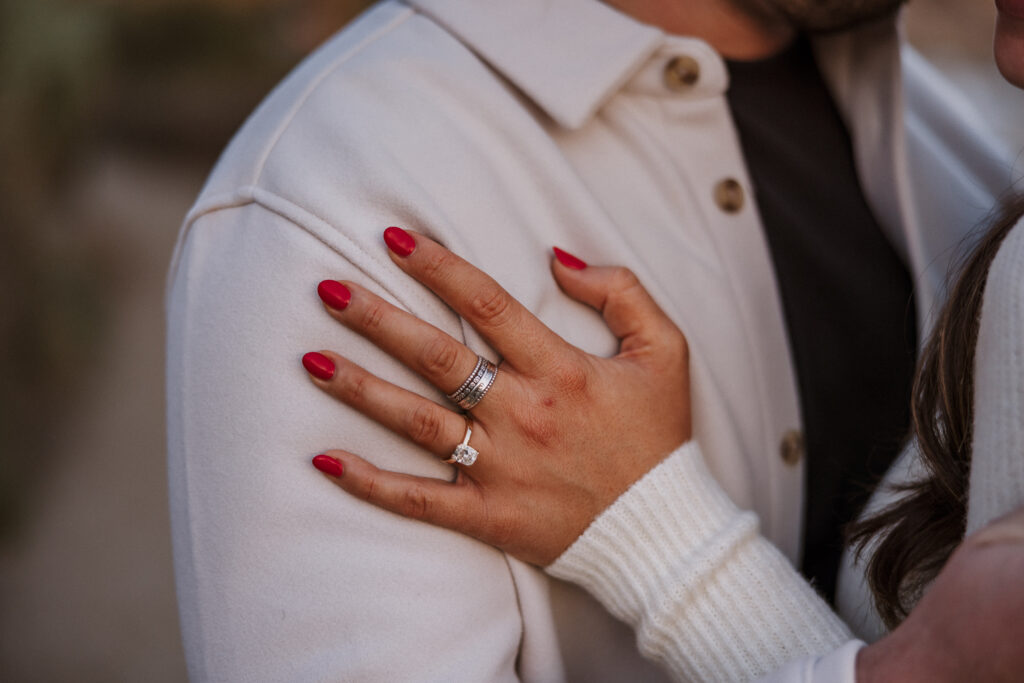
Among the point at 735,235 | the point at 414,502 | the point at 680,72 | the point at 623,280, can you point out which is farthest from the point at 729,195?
the point at 414,502

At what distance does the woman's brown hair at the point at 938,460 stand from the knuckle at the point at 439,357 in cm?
48

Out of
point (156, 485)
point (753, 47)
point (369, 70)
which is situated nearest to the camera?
point (369, 70)

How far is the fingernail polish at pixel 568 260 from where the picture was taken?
44.9 inches

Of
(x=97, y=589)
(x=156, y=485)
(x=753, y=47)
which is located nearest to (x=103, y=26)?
(x=156, y=485)

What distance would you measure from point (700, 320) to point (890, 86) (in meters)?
0.60

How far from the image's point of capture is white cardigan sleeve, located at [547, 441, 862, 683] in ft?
3.47

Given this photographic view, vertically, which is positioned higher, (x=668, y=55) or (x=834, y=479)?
(x=668, y=55)

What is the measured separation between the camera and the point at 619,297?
3.71 feet

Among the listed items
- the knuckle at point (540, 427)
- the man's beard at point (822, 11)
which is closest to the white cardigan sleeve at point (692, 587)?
the knuckle at point (540, 427)

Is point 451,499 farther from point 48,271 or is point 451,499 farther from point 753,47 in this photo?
point 48,271

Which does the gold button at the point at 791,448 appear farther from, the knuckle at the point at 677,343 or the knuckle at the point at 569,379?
the knuckle at the point at 569,379

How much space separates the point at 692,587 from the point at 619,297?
1.13 feet

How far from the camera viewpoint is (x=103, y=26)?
16.1 feet

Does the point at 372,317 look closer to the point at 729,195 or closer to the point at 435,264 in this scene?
the point at 435,264
